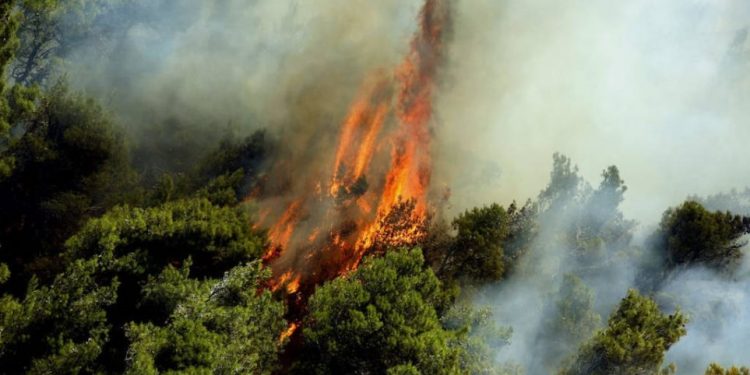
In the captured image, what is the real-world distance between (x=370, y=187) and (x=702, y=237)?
21960mm

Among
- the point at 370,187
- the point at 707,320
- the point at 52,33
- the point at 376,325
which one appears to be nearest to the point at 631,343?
the point at 376,325

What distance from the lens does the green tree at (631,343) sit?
21359 mm

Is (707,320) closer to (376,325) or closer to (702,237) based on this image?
(702,237)

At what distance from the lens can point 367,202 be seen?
37.0 m

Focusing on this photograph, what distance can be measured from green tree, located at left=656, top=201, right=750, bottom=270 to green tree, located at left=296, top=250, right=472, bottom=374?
21.8 metres

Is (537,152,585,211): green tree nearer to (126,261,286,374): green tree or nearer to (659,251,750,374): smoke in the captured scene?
(659,251,750,374): smoke

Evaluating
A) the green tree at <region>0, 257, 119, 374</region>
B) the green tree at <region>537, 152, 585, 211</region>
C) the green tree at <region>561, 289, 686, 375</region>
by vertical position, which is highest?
the green tree at <region>537, 152, 585, 211</region>

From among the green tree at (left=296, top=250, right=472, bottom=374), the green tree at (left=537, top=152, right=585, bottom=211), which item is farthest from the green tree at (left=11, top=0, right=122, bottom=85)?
the green tree at (left=537, top=152, right=585, bottom=211)

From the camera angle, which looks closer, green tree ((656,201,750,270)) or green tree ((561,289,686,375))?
green tree ((561,289,686,375))

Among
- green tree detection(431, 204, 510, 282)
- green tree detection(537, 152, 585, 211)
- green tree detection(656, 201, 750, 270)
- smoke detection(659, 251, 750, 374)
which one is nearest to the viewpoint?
green tree detection(431, 204, 510, 282)

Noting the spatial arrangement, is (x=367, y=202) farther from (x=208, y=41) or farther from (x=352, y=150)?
(x=208, y=41)

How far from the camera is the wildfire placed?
3341 centimetres

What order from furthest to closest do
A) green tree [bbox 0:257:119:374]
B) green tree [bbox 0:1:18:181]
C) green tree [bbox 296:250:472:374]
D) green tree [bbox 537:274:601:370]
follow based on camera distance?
1. green tree [bbox 537:274:601:370]
2. green tree [bbox 0:1:18:181]
3. green tree [bbox 296:250:472:374]
4. green tree [bbox 0:257:119:374]

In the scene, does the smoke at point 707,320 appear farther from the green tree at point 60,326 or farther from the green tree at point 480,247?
the green tree at point 60,326
